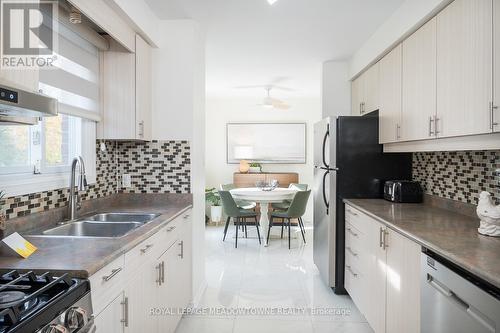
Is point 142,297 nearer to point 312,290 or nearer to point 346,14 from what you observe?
point 312,290

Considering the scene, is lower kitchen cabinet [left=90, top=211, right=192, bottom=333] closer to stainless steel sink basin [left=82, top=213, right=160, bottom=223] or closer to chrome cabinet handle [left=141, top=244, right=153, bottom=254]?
chrome cabinet handle [left=141, top=244, right=153, bottom=254]

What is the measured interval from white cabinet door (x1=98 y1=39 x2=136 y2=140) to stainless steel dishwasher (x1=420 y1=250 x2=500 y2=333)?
7.10 ft

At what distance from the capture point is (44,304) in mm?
974

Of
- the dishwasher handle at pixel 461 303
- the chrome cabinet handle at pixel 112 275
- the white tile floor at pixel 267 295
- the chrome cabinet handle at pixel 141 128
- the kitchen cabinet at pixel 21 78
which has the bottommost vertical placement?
the white tile floor at pixel 267 295

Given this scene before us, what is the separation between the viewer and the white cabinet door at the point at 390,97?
2730 millimetres

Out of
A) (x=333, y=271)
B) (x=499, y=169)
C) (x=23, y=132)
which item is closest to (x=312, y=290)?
(x=333, y=271)

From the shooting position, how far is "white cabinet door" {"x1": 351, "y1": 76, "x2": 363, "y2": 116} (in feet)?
12.2

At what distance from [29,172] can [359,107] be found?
10.4 feet

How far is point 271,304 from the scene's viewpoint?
2.99 meters

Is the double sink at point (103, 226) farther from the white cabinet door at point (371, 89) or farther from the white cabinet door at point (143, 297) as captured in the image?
the white cabinet door at point (371, 89)

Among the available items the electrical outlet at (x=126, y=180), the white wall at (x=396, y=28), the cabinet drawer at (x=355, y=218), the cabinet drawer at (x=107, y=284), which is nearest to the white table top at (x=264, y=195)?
the cabinet drawer at (x=355, y=218)

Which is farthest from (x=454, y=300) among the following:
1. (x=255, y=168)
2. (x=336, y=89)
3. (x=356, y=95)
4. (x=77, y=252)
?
(x=255, y=168)

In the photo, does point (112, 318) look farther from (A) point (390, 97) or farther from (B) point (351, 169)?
(A) point (390, 97)

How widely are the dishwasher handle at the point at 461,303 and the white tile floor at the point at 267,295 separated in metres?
1.23
